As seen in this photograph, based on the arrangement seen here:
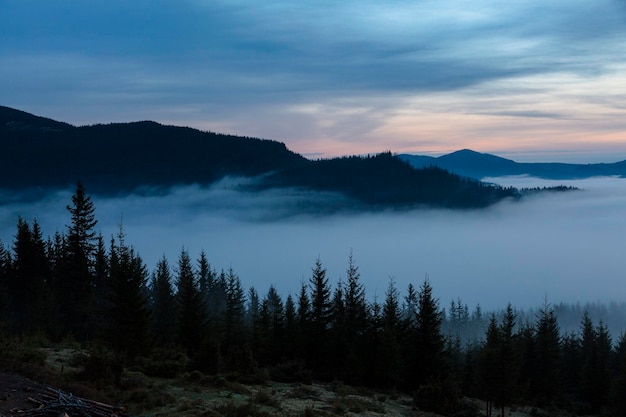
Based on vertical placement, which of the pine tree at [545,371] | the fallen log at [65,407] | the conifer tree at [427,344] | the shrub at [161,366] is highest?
the fallen log at [65,407]

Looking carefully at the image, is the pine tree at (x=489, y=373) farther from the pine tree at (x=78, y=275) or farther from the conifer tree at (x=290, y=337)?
the pine tree at (x=78, y=275)

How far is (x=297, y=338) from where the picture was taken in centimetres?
3997

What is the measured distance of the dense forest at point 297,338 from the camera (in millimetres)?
27509

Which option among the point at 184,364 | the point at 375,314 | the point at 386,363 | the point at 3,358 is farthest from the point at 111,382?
the point at 375,314

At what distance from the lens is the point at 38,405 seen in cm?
1383

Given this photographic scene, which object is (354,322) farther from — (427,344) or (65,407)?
(65,407)

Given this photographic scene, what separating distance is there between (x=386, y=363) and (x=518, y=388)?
845 centimetres

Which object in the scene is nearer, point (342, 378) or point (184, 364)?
point (184, 364)

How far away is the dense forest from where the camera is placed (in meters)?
27.5

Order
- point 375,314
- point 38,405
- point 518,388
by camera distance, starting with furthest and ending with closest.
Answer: point 375,314, point 518,388, point 38,405

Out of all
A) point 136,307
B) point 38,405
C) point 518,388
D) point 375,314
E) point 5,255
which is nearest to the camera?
point 38,405

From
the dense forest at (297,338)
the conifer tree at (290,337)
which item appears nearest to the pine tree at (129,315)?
the dense forest at (297,338)

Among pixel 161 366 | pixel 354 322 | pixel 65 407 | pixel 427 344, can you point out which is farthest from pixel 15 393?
pixel 427 344

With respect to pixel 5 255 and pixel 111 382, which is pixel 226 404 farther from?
pixel 5 255
